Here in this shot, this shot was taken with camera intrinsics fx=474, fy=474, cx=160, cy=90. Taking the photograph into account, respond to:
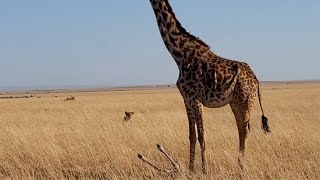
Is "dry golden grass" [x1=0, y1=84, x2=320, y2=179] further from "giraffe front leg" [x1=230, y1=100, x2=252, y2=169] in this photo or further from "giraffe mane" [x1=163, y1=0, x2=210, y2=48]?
"giraffe mane" [x1=163, y1=0, x2=210, y2=48]

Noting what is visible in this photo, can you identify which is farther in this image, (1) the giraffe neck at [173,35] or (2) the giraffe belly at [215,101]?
(1) the giraffe neck at [173,35]

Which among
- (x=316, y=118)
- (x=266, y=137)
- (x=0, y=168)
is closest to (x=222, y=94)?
(x=266, y=137)

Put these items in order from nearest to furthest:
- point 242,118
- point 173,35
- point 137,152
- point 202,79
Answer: point 202,79
point 242,118
point 173,35
point 137,152

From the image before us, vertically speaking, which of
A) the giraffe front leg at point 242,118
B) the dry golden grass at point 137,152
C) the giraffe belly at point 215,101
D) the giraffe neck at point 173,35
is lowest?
the dry golden grass at point 137,152

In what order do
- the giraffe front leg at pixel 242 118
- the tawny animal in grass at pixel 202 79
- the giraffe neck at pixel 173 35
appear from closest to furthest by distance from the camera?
the tawny animal in grass at pixel 202 79 → the giraffe front leg at pixel 242 118 → the giraffe neck at pixel 173 35

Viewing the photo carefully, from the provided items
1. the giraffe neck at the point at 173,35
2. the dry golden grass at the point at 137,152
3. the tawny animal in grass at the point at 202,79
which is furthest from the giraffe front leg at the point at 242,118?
the giraffe neck at the point at 173,35

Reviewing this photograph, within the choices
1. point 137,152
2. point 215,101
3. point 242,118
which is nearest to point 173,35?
point 215,101

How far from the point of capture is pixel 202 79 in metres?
8.17

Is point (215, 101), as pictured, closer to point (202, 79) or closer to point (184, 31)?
point (202, 79)

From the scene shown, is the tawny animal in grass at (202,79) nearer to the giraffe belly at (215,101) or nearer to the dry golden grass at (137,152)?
the giraffe belly at (215,101)

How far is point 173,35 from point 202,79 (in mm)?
1090

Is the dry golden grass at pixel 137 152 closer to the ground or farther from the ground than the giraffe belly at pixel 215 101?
closer to the ground

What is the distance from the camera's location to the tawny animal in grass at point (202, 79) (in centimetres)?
815

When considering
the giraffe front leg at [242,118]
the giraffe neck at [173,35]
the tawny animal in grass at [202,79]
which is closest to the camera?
the tawny animal in grass at [202,79]
